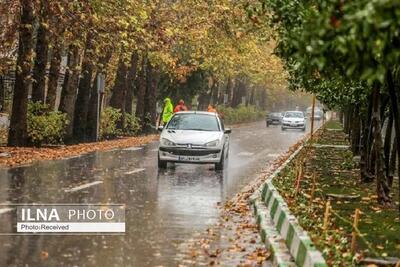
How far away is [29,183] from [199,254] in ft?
23.4

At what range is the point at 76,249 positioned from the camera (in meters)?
8.45

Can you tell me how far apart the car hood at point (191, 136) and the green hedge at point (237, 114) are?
41679 millimetres

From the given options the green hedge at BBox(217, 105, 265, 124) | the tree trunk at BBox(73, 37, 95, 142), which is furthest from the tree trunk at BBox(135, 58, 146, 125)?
the green hedge at BBox(217, 105, 265, 124)

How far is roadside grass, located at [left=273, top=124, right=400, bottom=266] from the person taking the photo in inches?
316

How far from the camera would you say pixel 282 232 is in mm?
9086

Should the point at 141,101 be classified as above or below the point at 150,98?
below

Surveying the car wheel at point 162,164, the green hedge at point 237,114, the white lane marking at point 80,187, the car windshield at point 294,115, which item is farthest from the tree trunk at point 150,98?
the white lane marking at point 80,187

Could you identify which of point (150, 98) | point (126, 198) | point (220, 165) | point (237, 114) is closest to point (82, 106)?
point (150, 98)

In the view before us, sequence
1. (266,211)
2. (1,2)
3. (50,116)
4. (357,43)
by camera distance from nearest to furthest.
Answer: (357,43)
(266,211)
(1,2)
(50,116)

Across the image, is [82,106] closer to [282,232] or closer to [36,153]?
[36,153]

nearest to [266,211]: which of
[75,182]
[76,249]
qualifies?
[76,249]

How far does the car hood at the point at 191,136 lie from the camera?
18.7m

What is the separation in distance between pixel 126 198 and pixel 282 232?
15.2 feet

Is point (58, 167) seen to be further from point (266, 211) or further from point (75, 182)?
point (266, 211)
